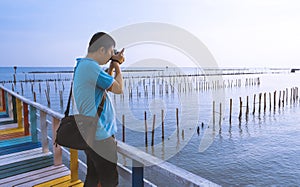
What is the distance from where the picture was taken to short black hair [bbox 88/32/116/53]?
140 cm

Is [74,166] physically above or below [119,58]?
below

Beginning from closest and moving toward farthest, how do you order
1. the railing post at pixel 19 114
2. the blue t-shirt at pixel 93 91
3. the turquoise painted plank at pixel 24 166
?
the blue t-shirt at pixel 93 91 → the turquoise painted plank at pixel 24 166 → the railing post at pixel 19 114

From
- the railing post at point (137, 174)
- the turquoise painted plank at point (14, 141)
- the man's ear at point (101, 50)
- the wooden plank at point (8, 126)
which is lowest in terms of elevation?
the turquoise painted plank at point (14, 141)

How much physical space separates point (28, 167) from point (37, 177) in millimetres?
347

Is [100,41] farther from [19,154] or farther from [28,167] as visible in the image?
[19,154]

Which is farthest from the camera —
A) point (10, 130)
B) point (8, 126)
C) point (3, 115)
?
point (3, 115)

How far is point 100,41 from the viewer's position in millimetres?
1401

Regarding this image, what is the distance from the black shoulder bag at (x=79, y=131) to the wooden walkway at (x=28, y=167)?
1.07m

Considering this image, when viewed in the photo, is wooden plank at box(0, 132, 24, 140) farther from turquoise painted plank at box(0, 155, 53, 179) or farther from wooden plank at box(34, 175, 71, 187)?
wooden plank at box(34, 175, 71, 187)

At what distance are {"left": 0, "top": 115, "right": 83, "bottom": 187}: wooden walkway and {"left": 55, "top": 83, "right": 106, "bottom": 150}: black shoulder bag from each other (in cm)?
107

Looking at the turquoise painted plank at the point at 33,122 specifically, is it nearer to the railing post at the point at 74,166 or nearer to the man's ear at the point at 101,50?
the railing post at the point at 74,166

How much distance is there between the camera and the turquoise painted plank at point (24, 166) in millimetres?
2623

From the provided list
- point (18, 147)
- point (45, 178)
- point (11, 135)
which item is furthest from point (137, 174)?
point (11, 135)

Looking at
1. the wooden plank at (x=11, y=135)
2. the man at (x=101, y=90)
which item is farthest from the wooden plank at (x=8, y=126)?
the man at (x=101, y=90)
